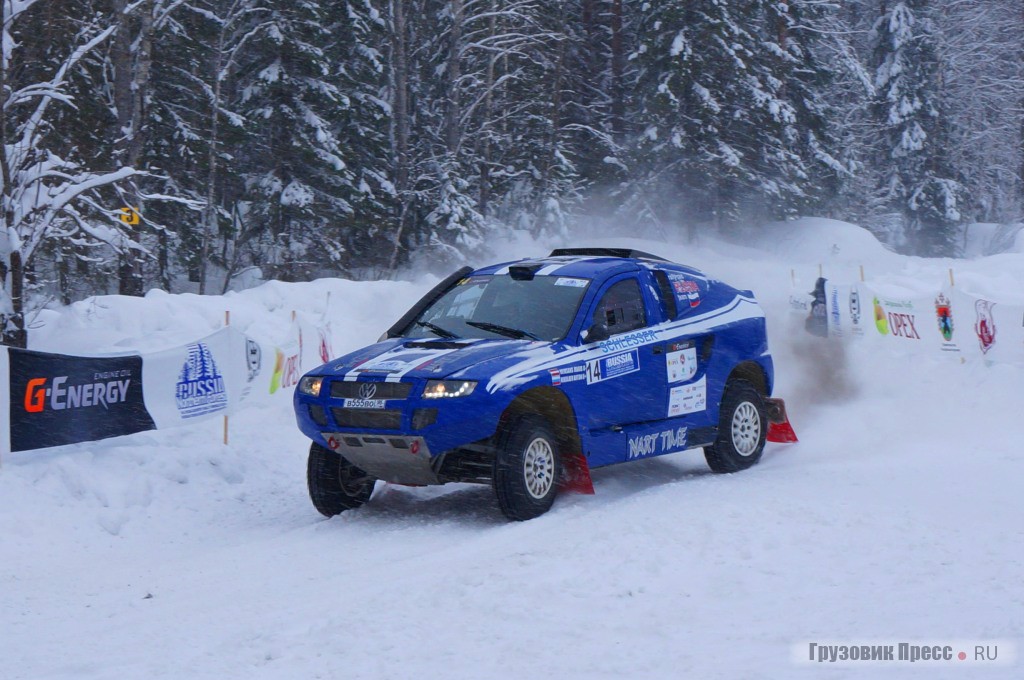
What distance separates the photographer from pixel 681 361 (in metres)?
8.96

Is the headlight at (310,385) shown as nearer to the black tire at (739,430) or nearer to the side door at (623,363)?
the side door at (623,363)

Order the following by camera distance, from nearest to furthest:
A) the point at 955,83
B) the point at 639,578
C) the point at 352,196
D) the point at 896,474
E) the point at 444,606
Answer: the point at 444,606
the point at 639,578
the point at 896,474
the point at 352,196
the point at 955,83

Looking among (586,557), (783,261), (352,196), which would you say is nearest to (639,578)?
(586,557)

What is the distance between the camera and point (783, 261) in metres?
37.3

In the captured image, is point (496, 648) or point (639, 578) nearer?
point (496, 648)

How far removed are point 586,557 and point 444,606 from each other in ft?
3.49

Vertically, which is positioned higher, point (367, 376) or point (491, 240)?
point (491, 240)

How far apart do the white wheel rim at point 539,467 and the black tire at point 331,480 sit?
4.29ft

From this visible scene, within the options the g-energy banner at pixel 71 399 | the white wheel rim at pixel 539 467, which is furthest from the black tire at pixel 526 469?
the g-energy banner at pixel 71 399

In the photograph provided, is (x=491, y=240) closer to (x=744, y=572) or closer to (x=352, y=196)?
(x=352, y=196)

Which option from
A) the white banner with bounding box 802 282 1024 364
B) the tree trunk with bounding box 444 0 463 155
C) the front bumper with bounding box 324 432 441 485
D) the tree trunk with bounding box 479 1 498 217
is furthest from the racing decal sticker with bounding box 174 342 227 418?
the tree trunk with bounding box 479 1 498 217

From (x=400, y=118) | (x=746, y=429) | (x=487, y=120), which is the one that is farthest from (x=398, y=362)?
(x=487, y=120)

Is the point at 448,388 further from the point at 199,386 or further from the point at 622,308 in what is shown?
the point at 199,386

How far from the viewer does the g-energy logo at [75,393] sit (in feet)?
27.6
